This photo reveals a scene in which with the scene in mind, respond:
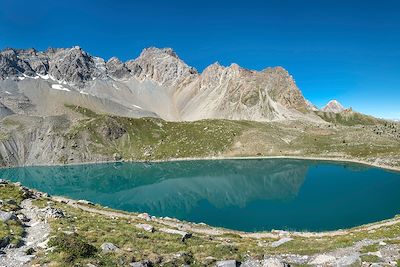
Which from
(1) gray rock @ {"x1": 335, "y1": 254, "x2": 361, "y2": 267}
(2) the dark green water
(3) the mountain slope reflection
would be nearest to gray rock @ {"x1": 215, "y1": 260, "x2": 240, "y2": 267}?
(1) gray rock @ {"x1": 335, "y1": 254, "x2": 361, "y2": 267}

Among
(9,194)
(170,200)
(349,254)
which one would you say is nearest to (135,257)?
(349,254)

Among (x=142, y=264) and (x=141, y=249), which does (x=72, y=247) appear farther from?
(x=141, y=249)

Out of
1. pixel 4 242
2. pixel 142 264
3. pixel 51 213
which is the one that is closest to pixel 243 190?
pixel 51 213

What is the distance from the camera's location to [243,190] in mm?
122625

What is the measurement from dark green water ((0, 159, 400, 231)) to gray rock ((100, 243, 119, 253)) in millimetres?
45059

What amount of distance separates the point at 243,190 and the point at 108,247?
311 ft

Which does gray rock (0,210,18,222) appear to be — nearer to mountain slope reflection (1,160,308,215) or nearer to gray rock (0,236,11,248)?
gray rock (0,236,11,248)

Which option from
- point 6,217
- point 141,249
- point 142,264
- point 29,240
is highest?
point 6,217

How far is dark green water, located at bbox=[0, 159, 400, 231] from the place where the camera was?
269 ft

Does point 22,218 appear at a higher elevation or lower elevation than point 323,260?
higher

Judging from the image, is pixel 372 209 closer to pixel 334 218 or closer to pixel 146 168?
pixel 334 218

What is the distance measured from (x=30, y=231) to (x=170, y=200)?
74.9 metres

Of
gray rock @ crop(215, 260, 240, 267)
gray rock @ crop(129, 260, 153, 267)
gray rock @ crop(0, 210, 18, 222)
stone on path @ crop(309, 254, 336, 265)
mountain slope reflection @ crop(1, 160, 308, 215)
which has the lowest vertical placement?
mountain slope reflection @ crop(1, 160, 308, 215)

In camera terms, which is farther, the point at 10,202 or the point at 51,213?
the point at 10,202
